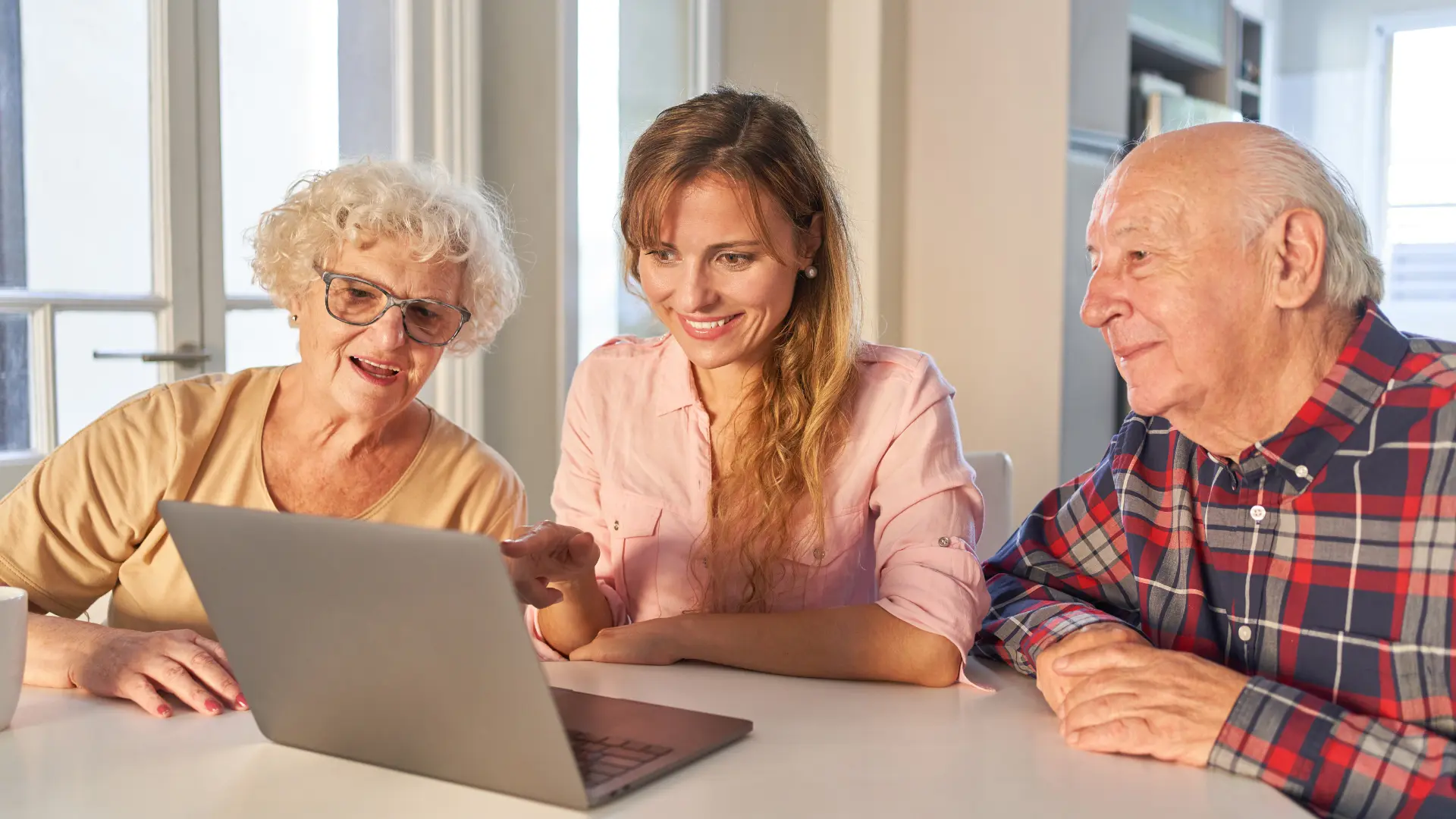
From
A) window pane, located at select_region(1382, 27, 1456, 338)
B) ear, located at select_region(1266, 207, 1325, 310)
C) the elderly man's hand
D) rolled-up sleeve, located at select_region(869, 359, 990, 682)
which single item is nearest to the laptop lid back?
the elderly man's hand

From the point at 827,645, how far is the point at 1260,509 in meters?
0.47

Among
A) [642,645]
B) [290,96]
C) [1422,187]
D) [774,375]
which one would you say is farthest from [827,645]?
[1422,187]

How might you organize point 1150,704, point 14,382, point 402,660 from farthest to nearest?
point 14,382 → point 1150,704 → point 402,660

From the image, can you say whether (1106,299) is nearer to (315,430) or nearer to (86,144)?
(315,430)

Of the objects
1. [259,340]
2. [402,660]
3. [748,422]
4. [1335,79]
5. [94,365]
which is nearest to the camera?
[402,660]

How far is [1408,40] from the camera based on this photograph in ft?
18.7

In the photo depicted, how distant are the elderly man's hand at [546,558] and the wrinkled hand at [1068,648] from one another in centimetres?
50

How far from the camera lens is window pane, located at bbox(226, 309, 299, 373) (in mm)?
2752

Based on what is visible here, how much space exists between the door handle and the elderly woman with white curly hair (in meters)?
0.91

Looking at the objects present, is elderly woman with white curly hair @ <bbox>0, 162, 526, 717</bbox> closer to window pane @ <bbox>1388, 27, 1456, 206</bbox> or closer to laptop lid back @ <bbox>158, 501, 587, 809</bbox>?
laptop lid back @ <bbox>158, 501, 587, 809</bbox>

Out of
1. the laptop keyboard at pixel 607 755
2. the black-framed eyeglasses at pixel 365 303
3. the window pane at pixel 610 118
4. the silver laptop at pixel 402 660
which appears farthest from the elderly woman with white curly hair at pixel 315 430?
the window pane at pixel 610 118

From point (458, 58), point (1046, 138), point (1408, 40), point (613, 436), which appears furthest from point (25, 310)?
point (1408, 40)

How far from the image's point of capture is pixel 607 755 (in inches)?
39.6

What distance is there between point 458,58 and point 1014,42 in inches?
76.5
